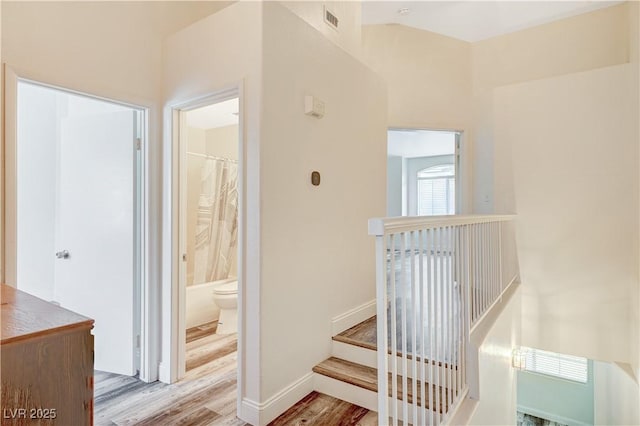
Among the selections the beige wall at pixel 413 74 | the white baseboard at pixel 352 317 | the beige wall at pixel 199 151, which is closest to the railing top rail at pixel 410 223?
the white baseboard at pixel 352 317

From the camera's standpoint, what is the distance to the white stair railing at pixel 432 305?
1183mm

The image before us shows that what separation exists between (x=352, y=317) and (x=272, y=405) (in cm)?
100

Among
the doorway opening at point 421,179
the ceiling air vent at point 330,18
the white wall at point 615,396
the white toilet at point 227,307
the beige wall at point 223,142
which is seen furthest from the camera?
the doorway opening at point 421,179

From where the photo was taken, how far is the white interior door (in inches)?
102

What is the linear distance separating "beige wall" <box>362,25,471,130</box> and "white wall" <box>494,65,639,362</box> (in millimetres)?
731

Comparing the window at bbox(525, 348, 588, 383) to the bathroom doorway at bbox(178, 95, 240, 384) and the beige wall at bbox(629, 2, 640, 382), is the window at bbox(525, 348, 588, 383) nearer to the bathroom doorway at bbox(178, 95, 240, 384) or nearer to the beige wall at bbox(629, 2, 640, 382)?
the beige wall at bbox(629, 2, 640, 382)

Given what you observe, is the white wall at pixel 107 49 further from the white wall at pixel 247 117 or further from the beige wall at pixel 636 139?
the beige wall at pixel 636 139

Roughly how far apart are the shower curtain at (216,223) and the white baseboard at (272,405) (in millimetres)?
2145

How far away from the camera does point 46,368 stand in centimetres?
88

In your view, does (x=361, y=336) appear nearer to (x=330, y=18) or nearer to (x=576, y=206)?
(x=576, y=206)

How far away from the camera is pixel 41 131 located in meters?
2.98

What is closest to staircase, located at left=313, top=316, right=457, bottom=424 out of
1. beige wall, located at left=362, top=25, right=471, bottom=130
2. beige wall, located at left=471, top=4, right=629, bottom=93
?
beige wall, located at left=362, top=25, right=471, bottom=130

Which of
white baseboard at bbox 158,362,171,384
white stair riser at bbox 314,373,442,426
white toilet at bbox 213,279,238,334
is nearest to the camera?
white stair riser at bbox 314,373,442,426

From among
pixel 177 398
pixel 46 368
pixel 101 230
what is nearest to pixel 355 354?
pixel 177 398
